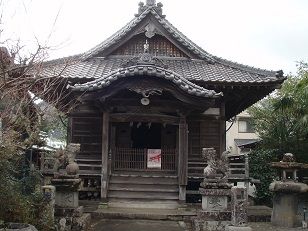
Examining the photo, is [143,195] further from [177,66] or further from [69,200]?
[177,66]

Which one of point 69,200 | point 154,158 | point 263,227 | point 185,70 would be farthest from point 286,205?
point 185,70

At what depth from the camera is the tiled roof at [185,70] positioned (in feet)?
49.0

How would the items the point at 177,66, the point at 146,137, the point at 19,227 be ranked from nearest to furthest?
the point at 19,227 < the point at 177,66 < the point at 146,137

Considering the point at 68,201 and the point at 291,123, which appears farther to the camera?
the point at 291,123

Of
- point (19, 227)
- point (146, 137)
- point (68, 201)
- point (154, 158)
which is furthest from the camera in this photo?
point (146, 137)


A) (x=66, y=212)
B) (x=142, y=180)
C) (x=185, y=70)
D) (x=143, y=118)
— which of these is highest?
(x=185, y=70)

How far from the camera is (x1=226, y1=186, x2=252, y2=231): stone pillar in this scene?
9.56m

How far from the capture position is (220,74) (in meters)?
15.8

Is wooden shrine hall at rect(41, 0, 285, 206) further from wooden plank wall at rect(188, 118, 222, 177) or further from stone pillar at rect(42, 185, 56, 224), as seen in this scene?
stone pillar at rect(42, 185, 56, 224)

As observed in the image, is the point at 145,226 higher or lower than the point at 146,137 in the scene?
lower

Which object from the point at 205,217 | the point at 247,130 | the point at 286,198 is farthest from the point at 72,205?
the point at 247,130

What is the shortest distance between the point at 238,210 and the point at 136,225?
3083mm

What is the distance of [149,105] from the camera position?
1438 cm

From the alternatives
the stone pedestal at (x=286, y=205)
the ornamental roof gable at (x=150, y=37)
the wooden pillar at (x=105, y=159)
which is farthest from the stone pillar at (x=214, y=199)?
the ornamental roof gable at (x=150, y=37)
